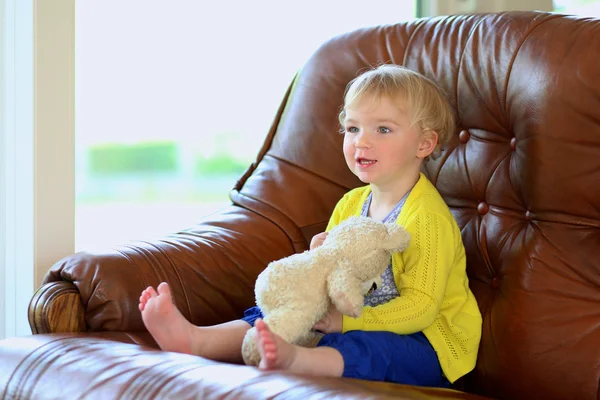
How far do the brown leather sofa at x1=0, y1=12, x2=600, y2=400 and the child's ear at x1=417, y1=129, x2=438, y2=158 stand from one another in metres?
0.15

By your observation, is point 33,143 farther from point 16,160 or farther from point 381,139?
point 381,139

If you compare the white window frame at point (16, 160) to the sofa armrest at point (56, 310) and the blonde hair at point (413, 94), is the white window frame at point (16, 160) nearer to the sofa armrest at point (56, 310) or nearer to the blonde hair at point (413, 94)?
the sofa armrest at point (56, 310)

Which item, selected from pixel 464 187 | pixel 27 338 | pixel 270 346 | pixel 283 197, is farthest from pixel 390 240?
pixel 27 338

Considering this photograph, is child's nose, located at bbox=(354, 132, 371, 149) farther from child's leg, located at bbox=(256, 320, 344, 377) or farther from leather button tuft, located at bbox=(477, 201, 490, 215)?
child's leg, located at bbox=(256, 320, 344, 377)

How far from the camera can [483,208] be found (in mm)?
1764

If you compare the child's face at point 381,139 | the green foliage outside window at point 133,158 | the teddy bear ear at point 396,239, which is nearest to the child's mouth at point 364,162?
the child's face at point 381,139

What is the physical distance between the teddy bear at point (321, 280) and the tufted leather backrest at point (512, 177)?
0.35 m

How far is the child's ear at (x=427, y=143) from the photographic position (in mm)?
1676

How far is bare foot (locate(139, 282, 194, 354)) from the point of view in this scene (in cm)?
143

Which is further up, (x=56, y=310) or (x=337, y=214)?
(x=337, y=214)

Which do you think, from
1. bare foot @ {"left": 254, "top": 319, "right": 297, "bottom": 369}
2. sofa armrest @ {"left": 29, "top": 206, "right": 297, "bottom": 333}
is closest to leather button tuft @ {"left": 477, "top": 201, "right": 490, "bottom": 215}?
sofa armrest @ {"left": 29, "top": 206, "right": 297, "bottom": 333}

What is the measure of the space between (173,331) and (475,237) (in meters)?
0.72

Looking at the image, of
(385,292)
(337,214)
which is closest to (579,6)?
(337,214)

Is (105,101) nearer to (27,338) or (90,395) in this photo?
(27,338)
